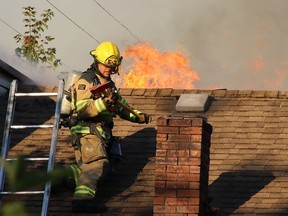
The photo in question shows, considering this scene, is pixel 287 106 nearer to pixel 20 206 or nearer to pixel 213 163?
pixel 213 163

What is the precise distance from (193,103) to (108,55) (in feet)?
5.93

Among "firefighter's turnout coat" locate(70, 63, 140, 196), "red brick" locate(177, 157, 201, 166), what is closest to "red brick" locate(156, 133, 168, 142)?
"red brick" locate(177, 157, 201, 166)

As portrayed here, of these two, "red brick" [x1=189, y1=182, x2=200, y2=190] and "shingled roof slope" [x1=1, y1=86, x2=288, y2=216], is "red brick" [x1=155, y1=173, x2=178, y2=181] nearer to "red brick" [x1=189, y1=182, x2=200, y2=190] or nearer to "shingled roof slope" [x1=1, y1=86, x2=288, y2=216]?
"red brick" [x1=189, y1=182, x2=200, y2=190]

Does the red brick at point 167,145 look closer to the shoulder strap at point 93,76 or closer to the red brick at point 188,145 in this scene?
the red brick at point 188,145

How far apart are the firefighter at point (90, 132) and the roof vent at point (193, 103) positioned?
1380 mm

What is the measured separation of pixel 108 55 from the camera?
8008 mm

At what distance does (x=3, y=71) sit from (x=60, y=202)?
283cm

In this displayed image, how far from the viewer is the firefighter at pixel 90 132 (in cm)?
719

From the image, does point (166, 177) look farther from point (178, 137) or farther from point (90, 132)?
point (90, 132)

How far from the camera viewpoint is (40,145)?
28.2ft

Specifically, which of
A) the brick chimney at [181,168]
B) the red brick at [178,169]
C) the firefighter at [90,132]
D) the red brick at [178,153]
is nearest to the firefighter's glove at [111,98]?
the firefighter at [90,132]

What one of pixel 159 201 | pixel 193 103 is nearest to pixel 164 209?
pixel 159 201

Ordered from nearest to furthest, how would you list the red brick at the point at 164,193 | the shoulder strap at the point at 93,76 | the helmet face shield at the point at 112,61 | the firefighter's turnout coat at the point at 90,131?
the red brick at the point at 164,193
the firefighter's turnout coat at the point at 90,131
the shoulder strap at the point at 93,76
the helmet face shield at the point at 112,61

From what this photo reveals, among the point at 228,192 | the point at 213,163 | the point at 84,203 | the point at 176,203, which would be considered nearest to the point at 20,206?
the point at 176,203
